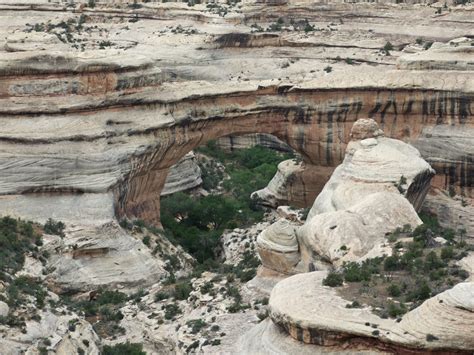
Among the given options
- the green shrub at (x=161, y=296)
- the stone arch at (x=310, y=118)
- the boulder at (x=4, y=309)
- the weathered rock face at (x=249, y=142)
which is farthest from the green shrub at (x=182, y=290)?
the weathered rock face at (x=249, y=142)

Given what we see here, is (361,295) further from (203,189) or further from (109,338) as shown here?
(203,189)

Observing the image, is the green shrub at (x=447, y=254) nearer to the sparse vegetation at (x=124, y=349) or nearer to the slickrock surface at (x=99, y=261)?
the sparse vegetation at (x=124, y=349)

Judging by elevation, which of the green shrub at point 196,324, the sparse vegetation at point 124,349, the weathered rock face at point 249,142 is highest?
the green shrub at point 196,324

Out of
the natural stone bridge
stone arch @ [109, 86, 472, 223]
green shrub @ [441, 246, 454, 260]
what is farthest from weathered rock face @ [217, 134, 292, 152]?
green shrub @ [441, 246, 454, 260]

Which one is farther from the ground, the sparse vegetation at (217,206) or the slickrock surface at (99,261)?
the slickrock surface at (99,261)

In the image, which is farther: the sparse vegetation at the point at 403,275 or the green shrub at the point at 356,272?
the green shrub at the point at 356,272

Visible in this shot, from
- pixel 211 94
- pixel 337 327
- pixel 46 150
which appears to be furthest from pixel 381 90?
pixel 337 327

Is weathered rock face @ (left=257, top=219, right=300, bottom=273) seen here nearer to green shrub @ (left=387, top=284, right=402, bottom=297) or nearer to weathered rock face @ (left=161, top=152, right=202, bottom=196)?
green shrub @ (left=387, top=284, right=402, bottom=297)
